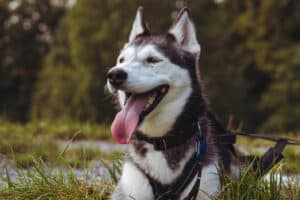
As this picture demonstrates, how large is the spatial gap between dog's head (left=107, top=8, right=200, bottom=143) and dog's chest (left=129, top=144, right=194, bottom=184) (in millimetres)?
150

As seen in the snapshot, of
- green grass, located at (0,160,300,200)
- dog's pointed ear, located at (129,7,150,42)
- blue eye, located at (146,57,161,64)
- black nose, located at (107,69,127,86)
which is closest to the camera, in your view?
black nose, located at (107,69,127,86)

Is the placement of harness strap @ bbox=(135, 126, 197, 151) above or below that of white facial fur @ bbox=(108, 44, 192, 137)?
below

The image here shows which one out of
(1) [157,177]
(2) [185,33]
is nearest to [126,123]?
(1) [157,177]

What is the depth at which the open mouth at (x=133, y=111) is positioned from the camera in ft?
10.7

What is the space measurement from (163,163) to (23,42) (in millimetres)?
30670

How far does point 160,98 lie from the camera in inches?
134

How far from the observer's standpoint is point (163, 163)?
3.32 m

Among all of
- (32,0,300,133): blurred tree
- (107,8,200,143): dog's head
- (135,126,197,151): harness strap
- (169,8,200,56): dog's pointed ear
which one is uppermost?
(169,8,200,56): dog's pointed ear

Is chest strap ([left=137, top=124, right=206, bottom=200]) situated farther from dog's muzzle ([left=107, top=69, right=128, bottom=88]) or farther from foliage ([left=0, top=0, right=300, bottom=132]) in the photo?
foliage ([left=0, top=0, right=300, bottom=132])

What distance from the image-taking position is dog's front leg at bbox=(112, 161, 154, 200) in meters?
3.29

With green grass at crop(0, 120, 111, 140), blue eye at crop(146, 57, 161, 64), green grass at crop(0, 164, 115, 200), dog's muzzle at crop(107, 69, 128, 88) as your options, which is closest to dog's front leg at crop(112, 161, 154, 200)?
green grass at crop(0, 164, 115, 200)

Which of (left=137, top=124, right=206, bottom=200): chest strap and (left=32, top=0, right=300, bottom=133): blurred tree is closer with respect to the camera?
(left=137, top=124, right=206, bottom=200): chest strap

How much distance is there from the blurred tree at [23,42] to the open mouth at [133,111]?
28131mm

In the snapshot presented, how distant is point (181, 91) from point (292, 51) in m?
18.4
